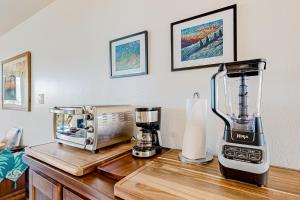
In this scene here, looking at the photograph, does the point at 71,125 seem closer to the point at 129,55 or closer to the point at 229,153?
the point at 129,55

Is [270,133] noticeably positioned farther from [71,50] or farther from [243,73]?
[71,50]

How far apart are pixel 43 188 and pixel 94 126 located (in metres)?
0.42

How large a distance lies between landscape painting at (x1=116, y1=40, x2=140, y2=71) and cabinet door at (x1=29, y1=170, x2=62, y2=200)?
2.81 feet

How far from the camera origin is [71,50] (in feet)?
5.77

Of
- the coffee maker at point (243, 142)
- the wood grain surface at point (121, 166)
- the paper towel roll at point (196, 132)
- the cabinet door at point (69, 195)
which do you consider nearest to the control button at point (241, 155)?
the coffee maker at point (243, 142)

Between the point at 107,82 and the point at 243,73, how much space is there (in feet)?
3.46

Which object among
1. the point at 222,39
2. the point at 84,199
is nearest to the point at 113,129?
the point at 84,199

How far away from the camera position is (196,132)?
0.85 meters

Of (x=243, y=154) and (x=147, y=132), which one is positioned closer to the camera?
(x=243, y=154)

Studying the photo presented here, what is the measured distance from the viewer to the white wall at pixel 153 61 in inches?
31.2

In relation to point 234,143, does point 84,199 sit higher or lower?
lower

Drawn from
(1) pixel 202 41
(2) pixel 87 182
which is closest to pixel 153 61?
(1) pixel 202 41

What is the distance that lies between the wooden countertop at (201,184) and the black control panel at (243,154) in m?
0.09

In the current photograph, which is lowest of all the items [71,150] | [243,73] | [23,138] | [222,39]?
[23,138]
